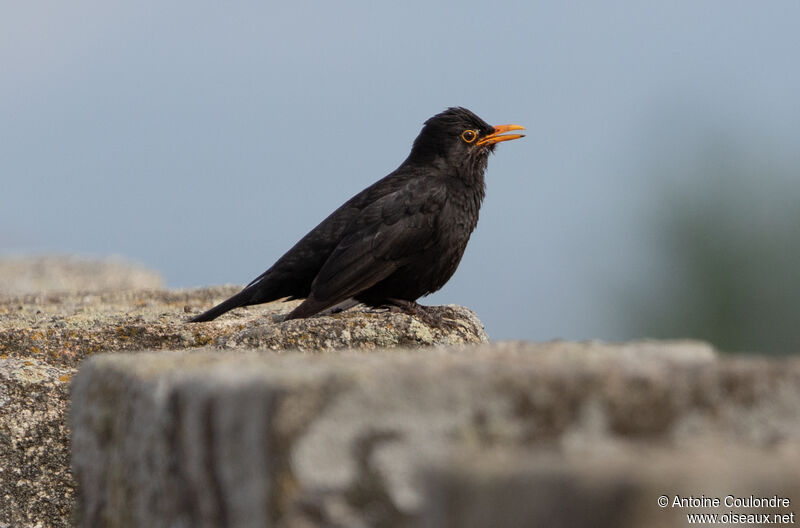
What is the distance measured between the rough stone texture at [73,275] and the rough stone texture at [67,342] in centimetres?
345

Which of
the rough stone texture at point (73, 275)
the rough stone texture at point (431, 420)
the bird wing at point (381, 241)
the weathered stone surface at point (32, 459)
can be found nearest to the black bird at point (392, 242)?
the bird wing at point (381, 241)

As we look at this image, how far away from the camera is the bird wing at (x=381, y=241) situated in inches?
210

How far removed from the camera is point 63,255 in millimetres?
11492

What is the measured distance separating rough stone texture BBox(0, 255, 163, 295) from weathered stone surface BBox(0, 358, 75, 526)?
5.73 m

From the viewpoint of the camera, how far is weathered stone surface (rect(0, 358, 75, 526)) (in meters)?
3.39

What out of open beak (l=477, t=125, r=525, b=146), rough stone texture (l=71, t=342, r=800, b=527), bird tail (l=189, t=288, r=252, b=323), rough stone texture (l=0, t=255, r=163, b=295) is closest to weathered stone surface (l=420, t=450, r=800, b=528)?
rough stone texture (l=71, t=342, r=800, b=527)

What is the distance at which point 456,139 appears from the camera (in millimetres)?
6441

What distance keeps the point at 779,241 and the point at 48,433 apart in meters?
15.6

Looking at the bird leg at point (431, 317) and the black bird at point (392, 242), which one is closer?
the bird leg at point (431, 317)

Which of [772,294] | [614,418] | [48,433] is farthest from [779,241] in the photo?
[614,418]

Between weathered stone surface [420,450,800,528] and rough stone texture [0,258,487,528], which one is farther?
rough stone texture [0,258,487,528]

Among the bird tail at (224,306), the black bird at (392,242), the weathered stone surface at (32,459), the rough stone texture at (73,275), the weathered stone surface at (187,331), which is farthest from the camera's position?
the rough stone texture at (73,275)

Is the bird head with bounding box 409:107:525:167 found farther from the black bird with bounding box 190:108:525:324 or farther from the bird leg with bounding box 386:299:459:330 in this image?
the bird leg with bounding box 386:299:459:330

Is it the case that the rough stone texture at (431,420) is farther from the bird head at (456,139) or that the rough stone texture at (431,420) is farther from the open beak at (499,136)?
the open beak at (499,136)
